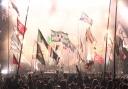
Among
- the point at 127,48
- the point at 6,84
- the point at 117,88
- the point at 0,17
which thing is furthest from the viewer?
the point at 0,17

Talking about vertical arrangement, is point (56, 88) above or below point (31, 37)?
below

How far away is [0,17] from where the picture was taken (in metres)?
67.4

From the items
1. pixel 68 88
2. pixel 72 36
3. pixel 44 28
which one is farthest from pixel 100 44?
pixel 68 88

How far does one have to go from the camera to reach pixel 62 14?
86.8m

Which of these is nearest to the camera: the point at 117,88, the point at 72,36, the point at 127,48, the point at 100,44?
the point at 117,88

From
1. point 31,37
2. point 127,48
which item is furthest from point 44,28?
point 127,48

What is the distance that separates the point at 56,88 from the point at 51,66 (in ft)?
186

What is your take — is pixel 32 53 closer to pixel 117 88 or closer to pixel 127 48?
pixel 127 48

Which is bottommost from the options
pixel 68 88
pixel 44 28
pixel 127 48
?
pixel 68 88

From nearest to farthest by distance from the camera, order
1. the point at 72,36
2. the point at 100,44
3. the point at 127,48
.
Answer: the point at 127,48, the point at 100,44, the point at 72,36

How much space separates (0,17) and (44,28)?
18.7 meters

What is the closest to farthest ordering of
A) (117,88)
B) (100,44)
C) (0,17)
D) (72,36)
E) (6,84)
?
(117,88) < (6,84) < (0,17) < (100,44) < (72,36)

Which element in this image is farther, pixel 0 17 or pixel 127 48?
pixel 0 17

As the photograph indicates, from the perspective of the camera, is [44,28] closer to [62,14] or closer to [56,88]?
[62,14]
